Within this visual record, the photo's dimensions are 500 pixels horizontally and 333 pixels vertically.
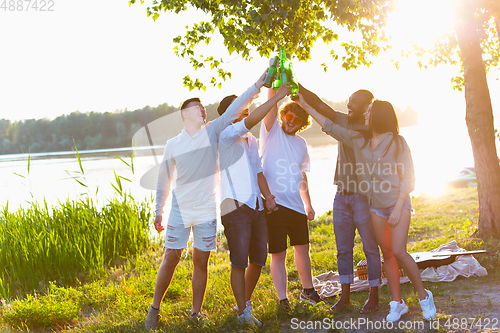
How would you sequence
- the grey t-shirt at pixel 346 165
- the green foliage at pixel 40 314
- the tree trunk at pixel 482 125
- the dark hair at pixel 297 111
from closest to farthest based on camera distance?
1. the grey t-shirt at pixel 346 165
2. the dark hair at pixel 297 111
3. the green foliage at pixel 40 314
4. the tree trunk at pixel 482 125

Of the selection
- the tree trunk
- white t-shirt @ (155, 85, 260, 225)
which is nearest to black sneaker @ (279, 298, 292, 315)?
white t-shirt @ (155, 85, 260, 225)

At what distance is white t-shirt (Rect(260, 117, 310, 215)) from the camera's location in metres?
3.65

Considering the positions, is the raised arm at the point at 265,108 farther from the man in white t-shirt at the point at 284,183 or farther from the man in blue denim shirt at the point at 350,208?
the man in blue denim shirt at the point at 350,208

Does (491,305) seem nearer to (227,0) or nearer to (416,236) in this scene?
(416,236)

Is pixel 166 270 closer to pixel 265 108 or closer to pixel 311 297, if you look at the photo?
pixel 311 297

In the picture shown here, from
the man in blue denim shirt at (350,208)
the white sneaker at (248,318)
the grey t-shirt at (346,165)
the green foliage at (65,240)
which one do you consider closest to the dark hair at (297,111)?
the man in blue denim shirt at (350,208)

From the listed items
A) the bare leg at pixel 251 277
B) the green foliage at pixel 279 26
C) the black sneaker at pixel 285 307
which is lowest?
the black sneaker at pixel 285 307

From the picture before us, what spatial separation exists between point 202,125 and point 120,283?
312cm

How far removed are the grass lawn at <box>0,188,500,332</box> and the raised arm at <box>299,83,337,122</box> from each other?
5.89 ft

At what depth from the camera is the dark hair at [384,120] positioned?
332 cm

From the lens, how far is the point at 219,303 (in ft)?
13.5

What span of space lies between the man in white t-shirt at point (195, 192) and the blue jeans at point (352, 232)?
3.91ft

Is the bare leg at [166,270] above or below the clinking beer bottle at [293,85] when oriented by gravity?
below

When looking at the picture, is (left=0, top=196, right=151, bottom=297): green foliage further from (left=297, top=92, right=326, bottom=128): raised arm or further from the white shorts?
(left=297, top=92, right=326, bottom=128): raised arm
